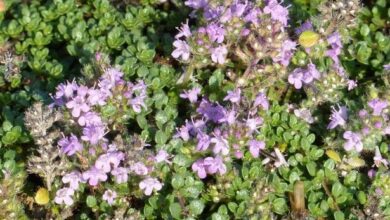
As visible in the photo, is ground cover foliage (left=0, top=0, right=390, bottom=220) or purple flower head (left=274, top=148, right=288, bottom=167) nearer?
ground cover foliage (left=0, top=0, right=390, bottom=220)

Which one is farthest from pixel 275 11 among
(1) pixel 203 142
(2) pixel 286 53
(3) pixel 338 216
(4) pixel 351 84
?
(3) pixel 338 216

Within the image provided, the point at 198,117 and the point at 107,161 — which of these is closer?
the point at 107,161

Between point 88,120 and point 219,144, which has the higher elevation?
point 88,120

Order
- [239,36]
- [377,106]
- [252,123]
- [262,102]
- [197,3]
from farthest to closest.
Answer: [197,3], [239,36], [262,102], [377,106], [252,123]

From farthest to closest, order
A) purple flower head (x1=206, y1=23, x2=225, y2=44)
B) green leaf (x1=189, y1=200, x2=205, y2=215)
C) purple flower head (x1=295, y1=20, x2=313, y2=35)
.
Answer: purple flower head (x1=295, y1=20, x2=313, y2=35), purple flower head (x1=206, y1=23, x2=225, y2=44), green leaf (x1=189, y1=200, x2=205, y2=215)

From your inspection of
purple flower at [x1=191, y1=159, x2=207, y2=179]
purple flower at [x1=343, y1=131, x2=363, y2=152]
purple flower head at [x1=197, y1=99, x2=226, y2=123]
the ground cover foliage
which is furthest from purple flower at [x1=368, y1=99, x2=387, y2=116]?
purple flower at [x1=191, y1=159, x2=207, y2=179]

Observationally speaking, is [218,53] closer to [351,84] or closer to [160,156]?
[160,156]

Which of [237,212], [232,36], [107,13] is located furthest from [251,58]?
[107,13]

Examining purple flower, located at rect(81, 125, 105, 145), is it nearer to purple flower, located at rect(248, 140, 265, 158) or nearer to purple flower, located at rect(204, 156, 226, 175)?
purple flower, located at rect(204, 156, 226, 175)
